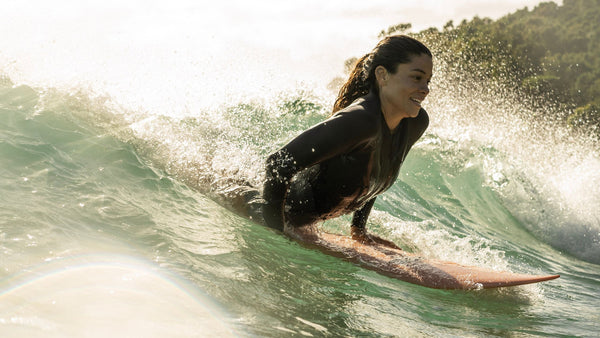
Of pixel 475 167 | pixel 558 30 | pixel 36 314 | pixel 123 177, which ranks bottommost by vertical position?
pixel 36 314

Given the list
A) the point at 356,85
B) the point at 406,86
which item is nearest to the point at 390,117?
the point at 406,86

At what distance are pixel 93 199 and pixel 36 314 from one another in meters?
1.62

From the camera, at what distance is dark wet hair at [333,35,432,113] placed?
366 cm

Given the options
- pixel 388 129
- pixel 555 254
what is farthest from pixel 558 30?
pixel 388 129

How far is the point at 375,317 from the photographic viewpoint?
A: 116 inches

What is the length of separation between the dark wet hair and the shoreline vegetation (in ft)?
91.5

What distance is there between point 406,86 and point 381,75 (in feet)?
0.61

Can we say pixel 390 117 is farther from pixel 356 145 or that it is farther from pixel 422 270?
pixel 422 270

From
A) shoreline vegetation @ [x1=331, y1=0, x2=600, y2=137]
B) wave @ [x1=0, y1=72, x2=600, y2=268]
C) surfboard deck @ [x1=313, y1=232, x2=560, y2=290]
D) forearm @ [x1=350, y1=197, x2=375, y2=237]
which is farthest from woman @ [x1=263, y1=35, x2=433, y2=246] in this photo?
shoreline vegetation @ [x1=331, y1=0, x2=600, y2=137]

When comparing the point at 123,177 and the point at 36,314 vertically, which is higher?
the point at 123,177

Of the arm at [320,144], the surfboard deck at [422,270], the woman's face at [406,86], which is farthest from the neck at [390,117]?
the surfboard deck at [422,270]

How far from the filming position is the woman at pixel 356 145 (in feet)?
11.0

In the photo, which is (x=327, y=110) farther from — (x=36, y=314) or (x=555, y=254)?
(x=36, y=314)

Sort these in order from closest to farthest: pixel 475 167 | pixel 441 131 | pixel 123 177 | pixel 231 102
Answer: pixel 123 177
pixel 231 102
pixel 475 167
pixel 441 131
